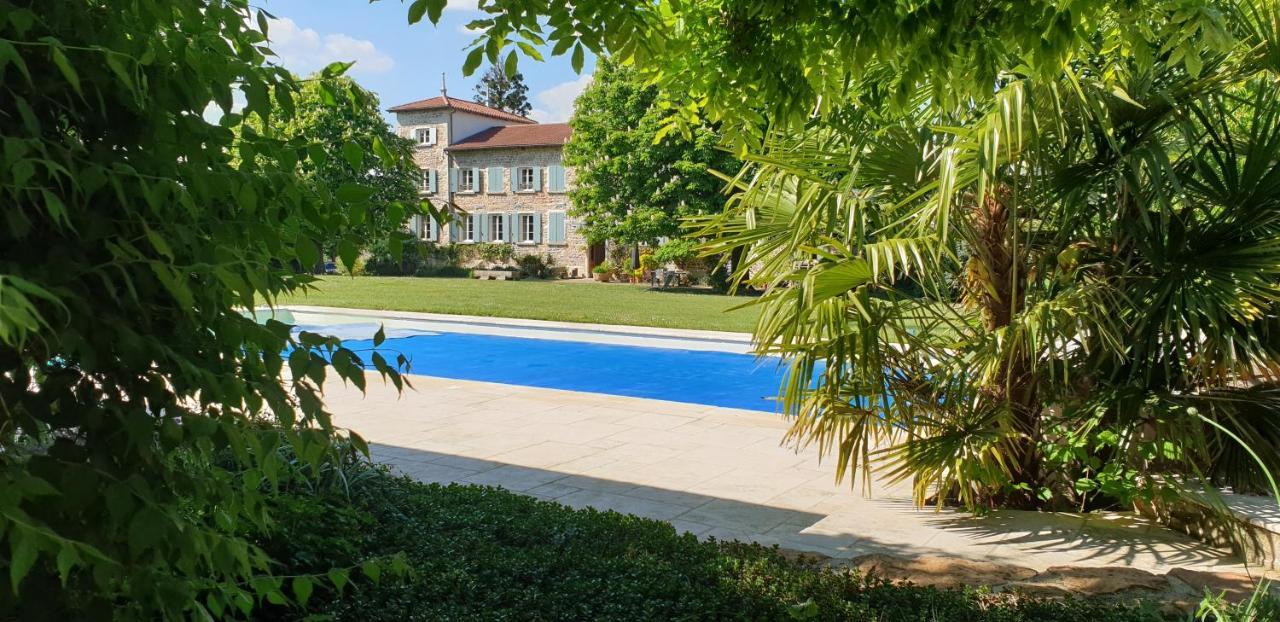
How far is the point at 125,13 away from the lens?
5.61ft

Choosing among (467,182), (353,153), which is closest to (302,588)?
(353,153)

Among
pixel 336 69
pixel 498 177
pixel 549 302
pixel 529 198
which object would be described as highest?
pixel 498 177

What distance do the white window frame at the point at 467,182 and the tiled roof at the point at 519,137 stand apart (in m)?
1.17

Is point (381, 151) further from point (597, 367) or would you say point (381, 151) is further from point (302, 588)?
point (597, 367)

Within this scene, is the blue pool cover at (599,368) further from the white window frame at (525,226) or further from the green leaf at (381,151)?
the white window frame at (525,226)

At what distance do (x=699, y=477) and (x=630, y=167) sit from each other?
29.0 meters

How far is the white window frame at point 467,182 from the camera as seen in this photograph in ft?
154

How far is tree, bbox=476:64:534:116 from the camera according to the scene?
79125 mm

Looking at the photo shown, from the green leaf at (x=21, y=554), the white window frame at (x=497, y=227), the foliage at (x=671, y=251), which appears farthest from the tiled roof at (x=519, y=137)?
the green leaf at (x=21, y=554)

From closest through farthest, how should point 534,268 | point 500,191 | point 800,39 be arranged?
point 800,39
point 534,268
point 500,191

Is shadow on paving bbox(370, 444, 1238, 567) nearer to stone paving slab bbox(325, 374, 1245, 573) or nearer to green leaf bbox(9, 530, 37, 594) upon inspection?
stone paving slab bbox(325, 374, 1245, 573)

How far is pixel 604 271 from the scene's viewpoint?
40562 mm

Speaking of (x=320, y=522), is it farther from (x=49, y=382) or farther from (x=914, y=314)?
(x=914, y=314)

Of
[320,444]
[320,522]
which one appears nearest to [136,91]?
[320,444]
